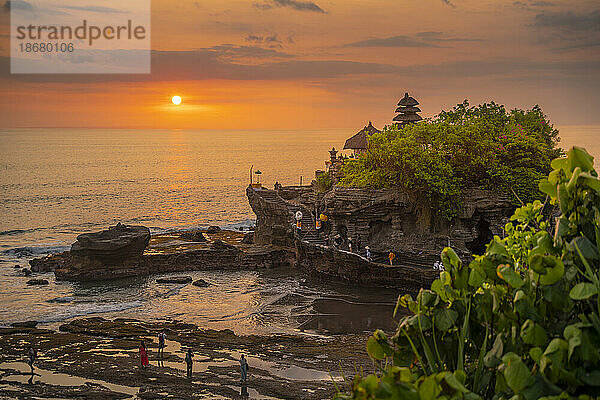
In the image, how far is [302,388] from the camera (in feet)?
84.7

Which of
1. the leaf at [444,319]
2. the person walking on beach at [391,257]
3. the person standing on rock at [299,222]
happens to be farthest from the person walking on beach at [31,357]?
the leaf at [444,319]

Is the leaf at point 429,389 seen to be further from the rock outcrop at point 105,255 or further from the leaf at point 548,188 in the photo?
the rock outcrop at point 105,255

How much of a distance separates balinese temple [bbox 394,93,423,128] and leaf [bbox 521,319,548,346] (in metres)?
47.6

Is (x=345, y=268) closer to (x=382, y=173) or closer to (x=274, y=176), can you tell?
(x=382, y=173)

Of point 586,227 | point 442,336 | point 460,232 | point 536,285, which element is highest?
point 586,227

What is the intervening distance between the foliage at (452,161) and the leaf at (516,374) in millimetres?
36766

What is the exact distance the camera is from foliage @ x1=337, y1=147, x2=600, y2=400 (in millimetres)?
4914

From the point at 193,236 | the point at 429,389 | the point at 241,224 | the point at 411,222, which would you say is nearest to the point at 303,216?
the point at 411,222

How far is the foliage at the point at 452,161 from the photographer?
42031 millimetres

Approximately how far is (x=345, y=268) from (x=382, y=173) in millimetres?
7323

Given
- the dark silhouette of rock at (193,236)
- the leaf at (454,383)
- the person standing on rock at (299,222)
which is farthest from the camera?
the dark silhouette of rock at (193,236)

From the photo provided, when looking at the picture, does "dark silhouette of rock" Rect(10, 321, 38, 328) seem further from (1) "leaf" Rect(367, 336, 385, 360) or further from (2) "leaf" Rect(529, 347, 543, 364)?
(2) "leaf" Rect(529, 347, 543, 364)

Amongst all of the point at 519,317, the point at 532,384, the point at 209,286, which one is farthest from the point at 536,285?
the point at 209,286

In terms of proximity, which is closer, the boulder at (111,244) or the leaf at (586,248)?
the leaf at (586,248)
